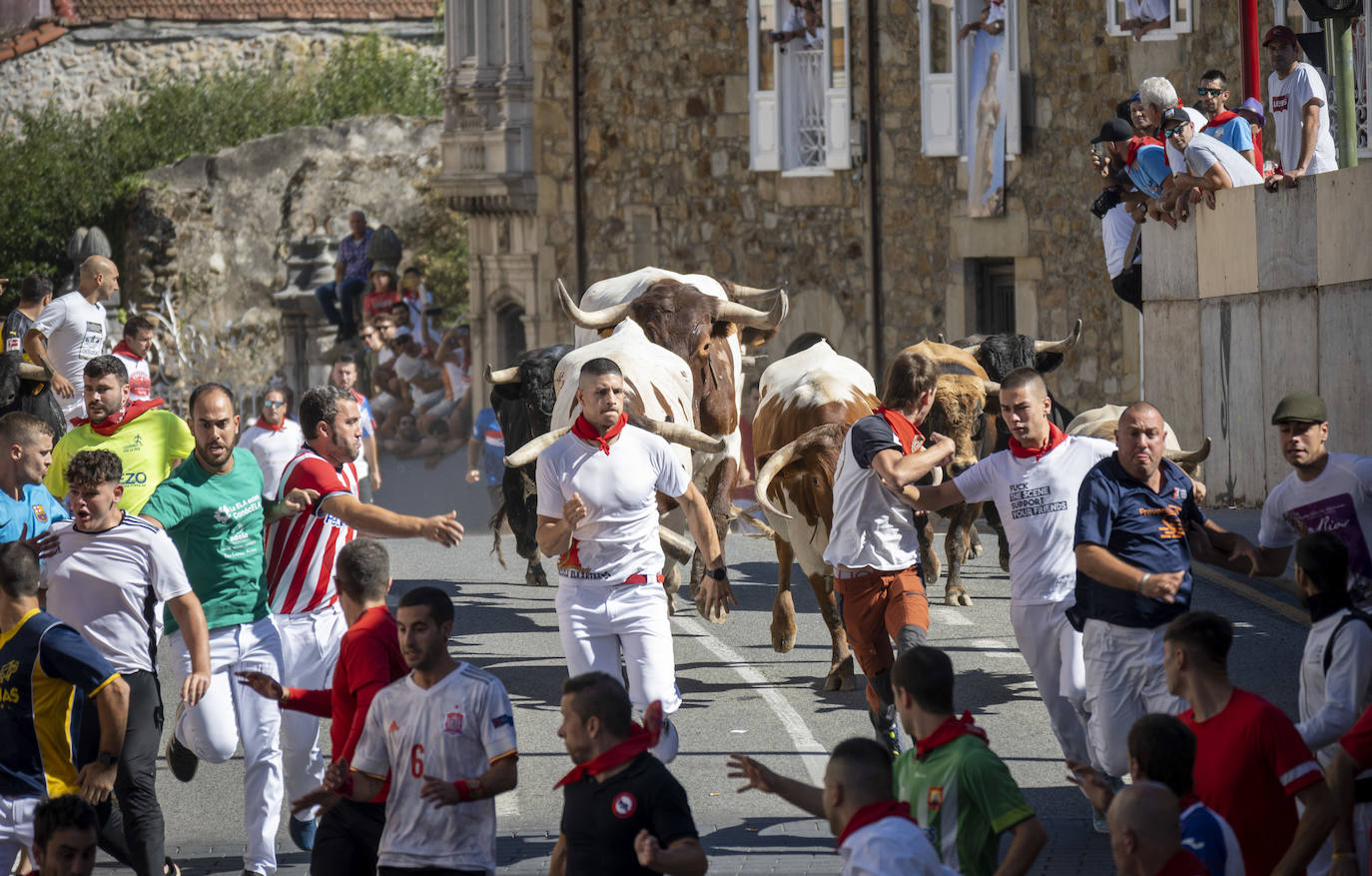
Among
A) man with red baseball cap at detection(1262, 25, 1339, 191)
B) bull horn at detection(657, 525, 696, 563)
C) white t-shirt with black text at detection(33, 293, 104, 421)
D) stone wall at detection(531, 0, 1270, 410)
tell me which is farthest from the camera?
stone wall at detection(531, 0, 1270, 410)

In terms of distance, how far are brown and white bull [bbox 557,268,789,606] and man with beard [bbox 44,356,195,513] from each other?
3384 millimetres

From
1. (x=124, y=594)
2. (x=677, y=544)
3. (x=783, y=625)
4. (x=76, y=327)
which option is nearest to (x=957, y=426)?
(x=783, y=625)

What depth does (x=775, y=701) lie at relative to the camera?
1034 cm

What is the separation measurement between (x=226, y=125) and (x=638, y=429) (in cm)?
3306

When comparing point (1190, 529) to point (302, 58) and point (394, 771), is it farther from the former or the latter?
point (302, 58)

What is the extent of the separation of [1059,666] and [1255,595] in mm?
5050

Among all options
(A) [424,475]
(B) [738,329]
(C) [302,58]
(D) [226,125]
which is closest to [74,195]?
(D) [226,125]

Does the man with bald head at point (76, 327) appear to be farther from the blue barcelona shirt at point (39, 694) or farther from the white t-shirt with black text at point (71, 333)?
the blue barcelona shirt at point (39, 694)

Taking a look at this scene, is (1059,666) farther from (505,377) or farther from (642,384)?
(505,377)

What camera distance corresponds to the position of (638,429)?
27.7ft

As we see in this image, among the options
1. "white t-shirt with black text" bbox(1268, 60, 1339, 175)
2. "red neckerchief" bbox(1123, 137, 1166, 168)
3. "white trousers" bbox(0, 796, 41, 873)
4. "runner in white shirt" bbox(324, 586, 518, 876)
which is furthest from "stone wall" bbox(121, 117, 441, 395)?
"runner in white shirt" bbox(324, 586, 518, 876)

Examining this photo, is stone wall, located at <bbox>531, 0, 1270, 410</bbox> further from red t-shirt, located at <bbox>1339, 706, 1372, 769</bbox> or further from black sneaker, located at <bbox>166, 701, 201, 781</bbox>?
red t-shirt, located at <bbox>1339, 706, 1372, 769</bbox>

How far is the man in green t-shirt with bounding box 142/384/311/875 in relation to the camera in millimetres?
7555

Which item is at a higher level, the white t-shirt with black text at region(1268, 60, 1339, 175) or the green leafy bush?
the green leafy bush
